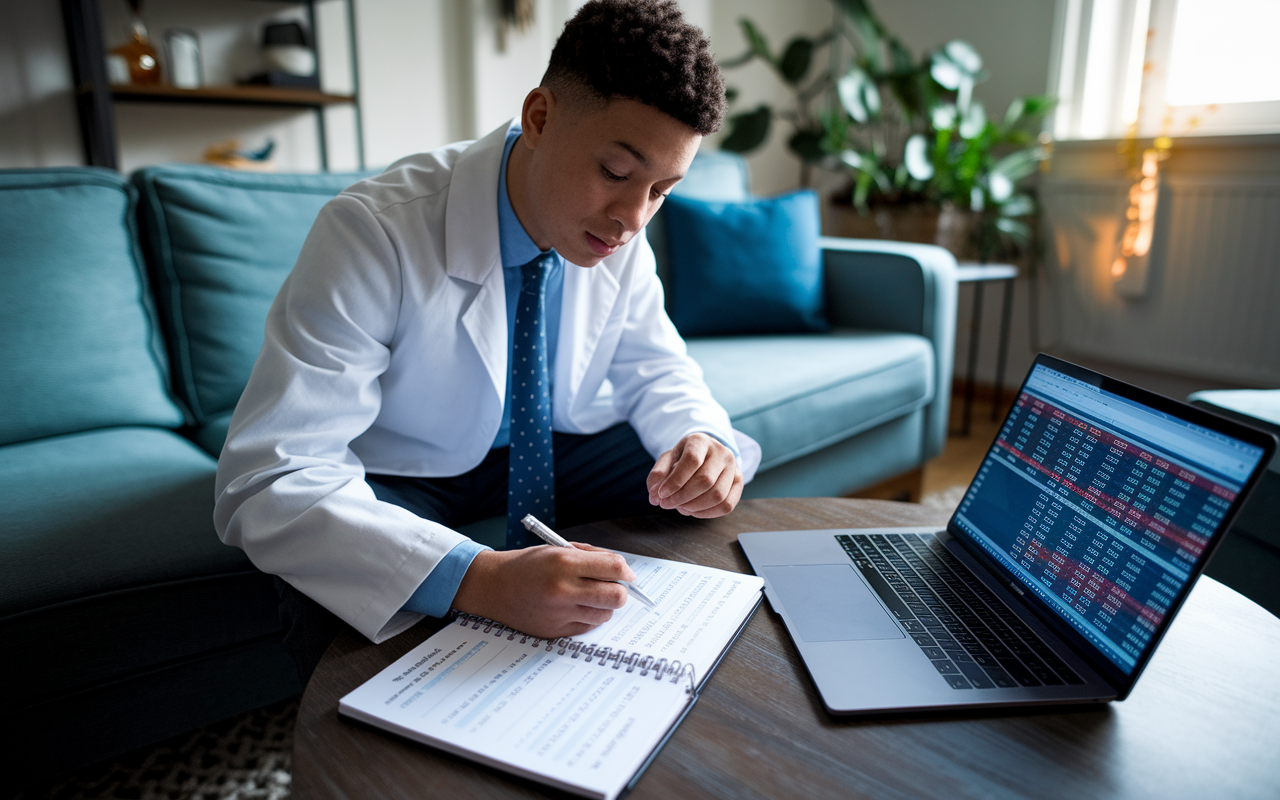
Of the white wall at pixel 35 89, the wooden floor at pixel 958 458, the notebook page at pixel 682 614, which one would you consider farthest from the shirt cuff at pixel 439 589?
the white wall at pixel 35 89

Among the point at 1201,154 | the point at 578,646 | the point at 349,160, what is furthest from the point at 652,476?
the point at 1201,154

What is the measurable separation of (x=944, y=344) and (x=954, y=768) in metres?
1.63

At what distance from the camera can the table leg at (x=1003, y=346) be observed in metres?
2.71

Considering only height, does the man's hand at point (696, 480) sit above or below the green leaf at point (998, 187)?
below

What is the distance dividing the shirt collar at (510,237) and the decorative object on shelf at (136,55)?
163cm

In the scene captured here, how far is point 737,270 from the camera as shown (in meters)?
1.91

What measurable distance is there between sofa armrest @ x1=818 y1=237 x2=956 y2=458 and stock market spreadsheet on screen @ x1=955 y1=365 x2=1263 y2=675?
1.22m

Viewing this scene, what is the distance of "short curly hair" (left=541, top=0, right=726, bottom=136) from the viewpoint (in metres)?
0.73

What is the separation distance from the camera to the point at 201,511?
38.9 inches

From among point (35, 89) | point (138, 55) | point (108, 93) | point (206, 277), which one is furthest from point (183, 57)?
point (206, 277)

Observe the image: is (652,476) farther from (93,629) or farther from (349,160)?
(349,160)

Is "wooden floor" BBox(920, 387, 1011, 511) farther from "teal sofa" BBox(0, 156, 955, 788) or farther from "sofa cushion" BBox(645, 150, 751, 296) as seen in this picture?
"sofa cushion" BBox(645, 150, 751, 296)

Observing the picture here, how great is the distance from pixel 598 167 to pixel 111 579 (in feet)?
2.29

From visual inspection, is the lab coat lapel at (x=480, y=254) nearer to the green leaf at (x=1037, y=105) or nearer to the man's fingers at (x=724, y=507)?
the man's fingers at (x=724, y=507)
